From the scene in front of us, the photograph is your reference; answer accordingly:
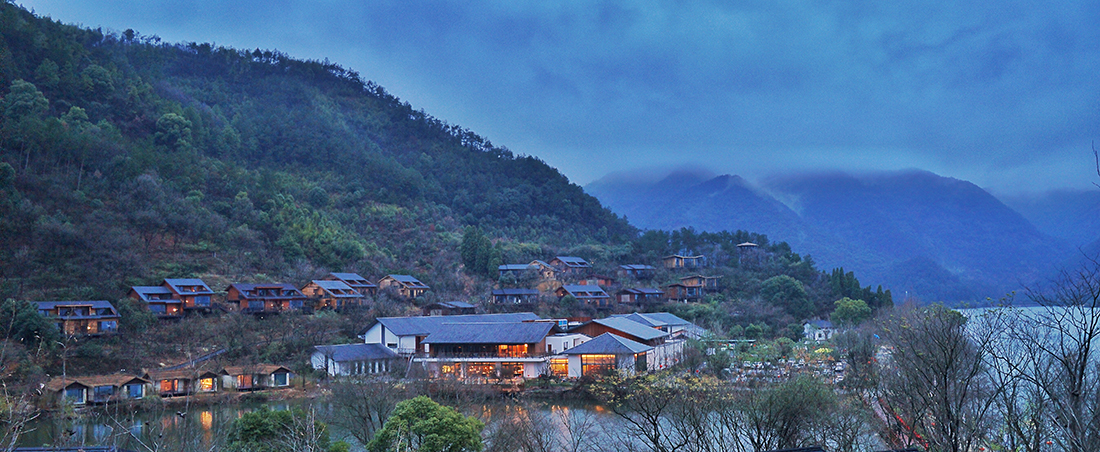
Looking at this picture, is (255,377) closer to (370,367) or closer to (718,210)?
(370,367)

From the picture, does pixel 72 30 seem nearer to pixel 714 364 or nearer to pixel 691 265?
pixel 691 265

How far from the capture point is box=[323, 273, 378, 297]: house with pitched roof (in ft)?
130

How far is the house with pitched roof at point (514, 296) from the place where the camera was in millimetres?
42656

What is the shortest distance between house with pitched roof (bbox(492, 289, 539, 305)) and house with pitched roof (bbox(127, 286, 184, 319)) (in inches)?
684

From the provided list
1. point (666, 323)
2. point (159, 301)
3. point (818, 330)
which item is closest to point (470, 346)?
point (666, 323)

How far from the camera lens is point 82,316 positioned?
89.1 ft

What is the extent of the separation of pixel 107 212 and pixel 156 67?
31947mm

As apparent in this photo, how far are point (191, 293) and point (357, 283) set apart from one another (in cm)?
1002

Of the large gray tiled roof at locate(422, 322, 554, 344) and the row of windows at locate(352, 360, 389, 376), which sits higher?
the large gray tiled roof at locate(422, 322, 554, 344)

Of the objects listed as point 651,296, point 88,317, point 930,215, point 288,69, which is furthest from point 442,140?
point 930,215

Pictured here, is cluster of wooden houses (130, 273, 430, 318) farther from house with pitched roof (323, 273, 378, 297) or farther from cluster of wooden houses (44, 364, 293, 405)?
cluster of wooden houses (44, 364, 293, 405)

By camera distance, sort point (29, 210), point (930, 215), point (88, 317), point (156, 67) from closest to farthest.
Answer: point (88, 317), point (29, 210), point (156, 67), point (930, 215)

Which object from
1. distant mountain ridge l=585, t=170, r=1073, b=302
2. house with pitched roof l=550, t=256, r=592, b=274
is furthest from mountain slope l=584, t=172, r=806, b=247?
house with pitched roof l=550, t=256, r=592, b=274

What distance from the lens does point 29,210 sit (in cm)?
3269
